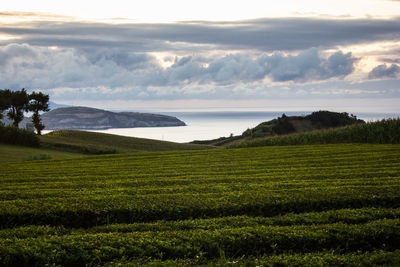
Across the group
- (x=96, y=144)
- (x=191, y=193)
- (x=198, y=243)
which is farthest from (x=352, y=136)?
(x=96, y=144)

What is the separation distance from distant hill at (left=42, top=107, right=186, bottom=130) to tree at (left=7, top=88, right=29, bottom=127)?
45051 millimetres

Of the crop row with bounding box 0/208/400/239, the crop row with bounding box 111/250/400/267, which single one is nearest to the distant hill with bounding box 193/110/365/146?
the crop row with bounding box 0/208/400/239

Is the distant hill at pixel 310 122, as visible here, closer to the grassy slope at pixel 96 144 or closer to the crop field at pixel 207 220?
the grassy slope at pixel 96 144

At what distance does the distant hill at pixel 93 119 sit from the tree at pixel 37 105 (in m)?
43.7

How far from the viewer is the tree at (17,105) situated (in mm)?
55750

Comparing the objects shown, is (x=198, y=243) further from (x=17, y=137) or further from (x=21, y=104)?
(x=21, y=104)

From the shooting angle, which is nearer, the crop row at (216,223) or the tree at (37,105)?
the crop row at (216,223)

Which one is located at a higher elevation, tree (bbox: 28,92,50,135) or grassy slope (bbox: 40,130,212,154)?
tree (bbox: 28,92,50,135)

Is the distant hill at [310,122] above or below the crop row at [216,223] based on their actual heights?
above

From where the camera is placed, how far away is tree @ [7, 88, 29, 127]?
183 ft

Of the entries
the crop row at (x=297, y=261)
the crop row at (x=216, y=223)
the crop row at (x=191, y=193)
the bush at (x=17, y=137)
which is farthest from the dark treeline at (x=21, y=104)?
the crop row at (x=297, y=261)

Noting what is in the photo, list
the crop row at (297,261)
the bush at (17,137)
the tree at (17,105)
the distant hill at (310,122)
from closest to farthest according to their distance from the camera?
the crop row at (297,261)
the bush at (17,137)
the tree at (17,105)
the distant hill at (310,122)

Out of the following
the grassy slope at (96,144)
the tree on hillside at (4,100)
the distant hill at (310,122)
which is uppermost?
the tree on hillside at (4,100)

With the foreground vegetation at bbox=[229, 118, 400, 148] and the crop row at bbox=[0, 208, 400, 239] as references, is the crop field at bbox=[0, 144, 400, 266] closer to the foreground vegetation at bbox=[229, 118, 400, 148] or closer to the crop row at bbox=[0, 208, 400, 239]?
the crop row at bbox=[0, 208, 400, 239]
